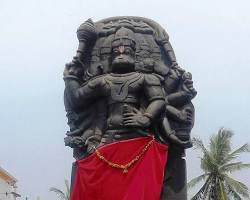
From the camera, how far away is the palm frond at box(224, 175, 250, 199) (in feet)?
73.6

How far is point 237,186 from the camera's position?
22.6 metres

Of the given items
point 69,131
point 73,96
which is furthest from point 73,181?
point 73,96

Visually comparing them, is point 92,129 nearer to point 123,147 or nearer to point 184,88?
point 123,147

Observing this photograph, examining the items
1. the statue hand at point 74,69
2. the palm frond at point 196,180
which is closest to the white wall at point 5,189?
the palm frond at point 196,180

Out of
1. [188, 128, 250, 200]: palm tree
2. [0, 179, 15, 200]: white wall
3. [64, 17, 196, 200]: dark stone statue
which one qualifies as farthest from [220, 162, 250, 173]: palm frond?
[0, 179, 15, 200]: white wall

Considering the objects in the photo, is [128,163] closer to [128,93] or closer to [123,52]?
[128,93]

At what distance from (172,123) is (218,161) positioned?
643 inches

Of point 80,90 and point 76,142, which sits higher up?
→ point 80,90

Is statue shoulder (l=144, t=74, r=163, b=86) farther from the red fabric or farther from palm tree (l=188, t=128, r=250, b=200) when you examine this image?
palm tree (l=188, t=128, r=250, b=200)

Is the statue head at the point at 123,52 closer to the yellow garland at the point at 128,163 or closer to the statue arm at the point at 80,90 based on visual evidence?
the statue arm at the point at 80,90

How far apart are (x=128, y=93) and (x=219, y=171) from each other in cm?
1689

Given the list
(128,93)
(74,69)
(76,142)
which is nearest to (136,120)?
(128,93)

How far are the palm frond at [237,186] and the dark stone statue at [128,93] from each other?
643 inches

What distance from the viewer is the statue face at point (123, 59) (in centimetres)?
677
